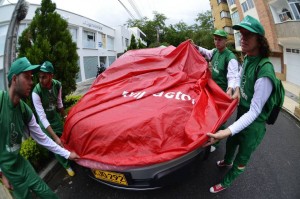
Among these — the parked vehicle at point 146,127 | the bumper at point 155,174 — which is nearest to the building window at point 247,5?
the parked vehicle at point 146,127

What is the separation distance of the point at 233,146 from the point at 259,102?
37.5 inches

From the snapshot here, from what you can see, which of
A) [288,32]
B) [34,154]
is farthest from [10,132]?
[288,32]

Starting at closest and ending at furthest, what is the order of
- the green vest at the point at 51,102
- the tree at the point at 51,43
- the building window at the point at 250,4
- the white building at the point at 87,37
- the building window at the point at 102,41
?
the green vest at the point at 51,102
the tree at the point at 51,43
the white building at the point at 87,37
the building window at the point at 250,4
the building window at the point at 102,41

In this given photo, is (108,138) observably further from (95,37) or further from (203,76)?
(95,37)

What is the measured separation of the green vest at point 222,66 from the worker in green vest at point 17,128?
2445mm

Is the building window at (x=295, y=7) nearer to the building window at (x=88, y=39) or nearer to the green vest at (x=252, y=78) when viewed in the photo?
the green vest at (x=252, y=78)

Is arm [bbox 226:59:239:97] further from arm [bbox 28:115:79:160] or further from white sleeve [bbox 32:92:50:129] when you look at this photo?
Result: white sleeve [bbox 32:92:50:129]

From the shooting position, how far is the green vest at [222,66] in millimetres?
3203

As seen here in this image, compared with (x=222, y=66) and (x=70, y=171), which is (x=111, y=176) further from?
(x=222, y=66)

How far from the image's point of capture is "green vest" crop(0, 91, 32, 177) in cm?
171

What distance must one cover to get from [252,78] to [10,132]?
2359 mm

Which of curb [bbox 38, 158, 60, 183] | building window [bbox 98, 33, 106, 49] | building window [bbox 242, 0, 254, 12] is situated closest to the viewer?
curb [bbox 38, 158, 60, 183]

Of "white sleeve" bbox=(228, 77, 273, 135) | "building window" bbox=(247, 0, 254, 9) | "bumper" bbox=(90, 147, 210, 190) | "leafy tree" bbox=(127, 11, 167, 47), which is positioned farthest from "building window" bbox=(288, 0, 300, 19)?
"leafy tree" bbox=(127, 11, 167, 47)

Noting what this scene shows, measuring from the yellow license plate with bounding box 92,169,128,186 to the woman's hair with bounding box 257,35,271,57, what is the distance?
1.87 meters
